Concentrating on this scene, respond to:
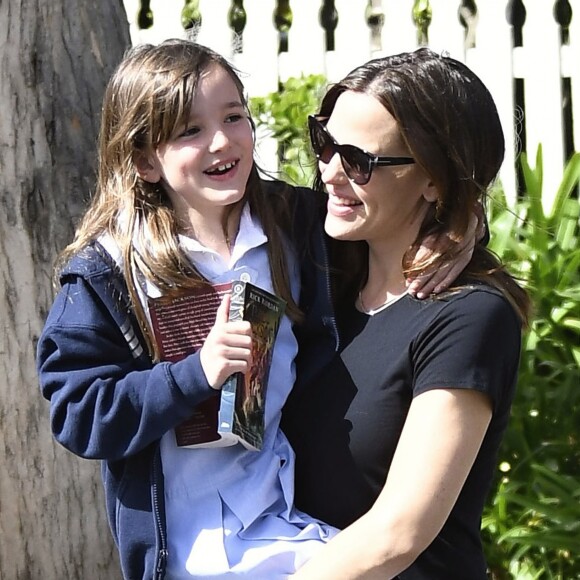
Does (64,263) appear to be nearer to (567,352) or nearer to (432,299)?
(432,299)

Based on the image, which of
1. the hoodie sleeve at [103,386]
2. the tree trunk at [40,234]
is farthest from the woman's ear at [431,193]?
the tree trunk at [40,234]

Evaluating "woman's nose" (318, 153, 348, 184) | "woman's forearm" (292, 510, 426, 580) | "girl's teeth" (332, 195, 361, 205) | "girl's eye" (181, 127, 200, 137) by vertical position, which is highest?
"girl's eye" (181, 127, 200, 137)

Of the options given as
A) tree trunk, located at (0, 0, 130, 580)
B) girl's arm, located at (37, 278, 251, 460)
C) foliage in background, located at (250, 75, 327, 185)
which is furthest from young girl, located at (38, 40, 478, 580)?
foliage in background, located at (250, 75, 327, 185)

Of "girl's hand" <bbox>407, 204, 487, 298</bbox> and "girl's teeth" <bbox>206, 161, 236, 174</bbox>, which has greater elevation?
"girl's teeth" <bbox>206, 161, 236, 174</bbox>

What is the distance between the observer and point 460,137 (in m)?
2.26

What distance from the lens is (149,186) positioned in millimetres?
2479

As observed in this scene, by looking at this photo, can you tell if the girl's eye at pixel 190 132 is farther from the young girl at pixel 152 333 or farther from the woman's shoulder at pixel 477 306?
the woman's shoulder at pixel 477 306

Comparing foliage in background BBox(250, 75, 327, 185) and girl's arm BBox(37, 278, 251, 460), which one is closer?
girl's arm BBox(37, 278, 251, 460)

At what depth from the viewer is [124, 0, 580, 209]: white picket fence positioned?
5.55 metres

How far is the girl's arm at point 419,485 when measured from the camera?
208 centimetres

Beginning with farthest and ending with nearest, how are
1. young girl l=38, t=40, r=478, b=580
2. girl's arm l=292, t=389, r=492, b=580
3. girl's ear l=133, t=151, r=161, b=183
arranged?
girl's ear l=133, t=151, r=161, b=183, young girl l=38, t=40, r=478, b=580, girl's arm l=292, t=389, r=492, b=580

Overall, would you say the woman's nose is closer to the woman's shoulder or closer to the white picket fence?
the woman's shoulder

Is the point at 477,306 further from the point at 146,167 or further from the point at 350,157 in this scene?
the point at 146,167

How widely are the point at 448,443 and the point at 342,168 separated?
59 cm
